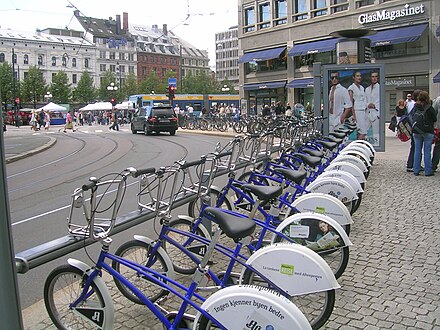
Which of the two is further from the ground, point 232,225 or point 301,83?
point 301,83

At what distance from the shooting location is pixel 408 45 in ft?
112

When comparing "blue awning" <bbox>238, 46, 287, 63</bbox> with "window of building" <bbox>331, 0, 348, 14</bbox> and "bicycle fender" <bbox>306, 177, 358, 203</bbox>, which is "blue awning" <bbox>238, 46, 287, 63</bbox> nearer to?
"window of building" <bbox>331, 0, 348, 14</bbox>

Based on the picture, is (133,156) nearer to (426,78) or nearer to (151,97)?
(426,78)

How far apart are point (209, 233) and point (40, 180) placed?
9.12 meters

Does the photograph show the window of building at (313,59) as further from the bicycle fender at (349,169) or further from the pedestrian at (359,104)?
the bicycle fender at (349,169)

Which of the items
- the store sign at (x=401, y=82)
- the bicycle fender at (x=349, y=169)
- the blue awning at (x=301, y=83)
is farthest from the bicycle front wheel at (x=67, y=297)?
the blue awning at (x=301, y=83)

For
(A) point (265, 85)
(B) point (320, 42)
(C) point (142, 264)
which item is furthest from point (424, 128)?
(A) point (265, 85)

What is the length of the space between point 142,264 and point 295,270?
3.90 feet

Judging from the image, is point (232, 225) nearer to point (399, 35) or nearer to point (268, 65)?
point (399, 35)

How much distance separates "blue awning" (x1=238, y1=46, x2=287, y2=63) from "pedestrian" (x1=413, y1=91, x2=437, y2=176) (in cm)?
3290

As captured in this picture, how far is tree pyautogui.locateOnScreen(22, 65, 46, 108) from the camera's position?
71375 mm

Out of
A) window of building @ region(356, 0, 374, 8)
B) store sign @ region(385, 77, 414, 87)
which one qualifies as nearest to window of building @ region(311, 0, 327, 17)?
window of building @ region(356, 0, 374, 8)

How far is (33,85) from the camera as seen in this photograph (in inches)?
2810

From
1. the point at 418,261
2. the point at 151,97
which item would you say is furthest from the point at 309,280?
the point at 151,97
